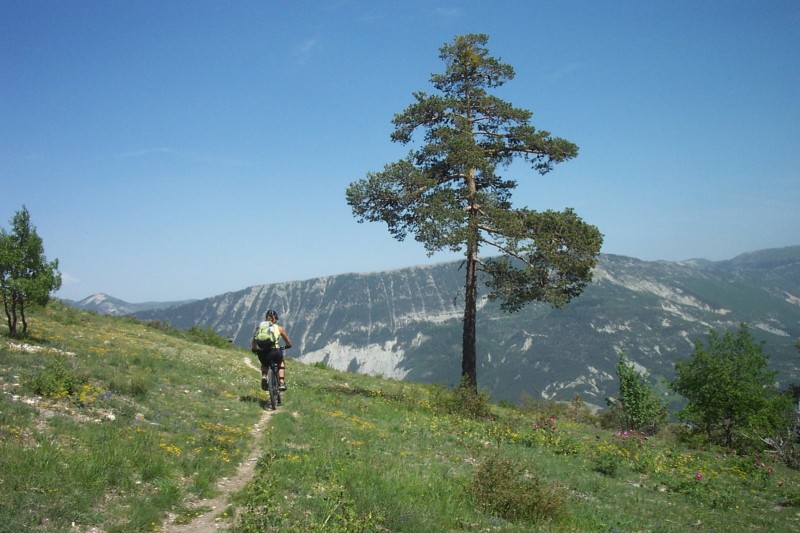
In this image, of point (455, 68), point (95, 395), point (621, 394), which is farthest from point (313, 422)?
point (621, 394)

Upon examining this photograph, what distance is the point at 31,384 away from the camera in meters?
11.3

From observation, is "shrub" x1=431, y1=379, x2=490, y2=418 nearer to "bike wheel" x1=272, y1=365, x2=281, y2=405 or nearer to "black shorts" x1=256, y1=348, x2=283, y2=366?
"bike wheel" x1=272, y1=365, x2=281, y2=405

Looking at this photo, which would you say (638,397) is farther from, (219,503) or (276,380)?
(219,503)

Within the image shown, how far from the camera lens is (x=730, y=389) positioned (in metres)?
35.8

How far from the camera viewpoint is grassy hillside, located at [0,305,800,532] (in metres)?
7.05

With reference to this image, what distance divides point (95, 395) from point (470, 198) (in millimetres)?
17064

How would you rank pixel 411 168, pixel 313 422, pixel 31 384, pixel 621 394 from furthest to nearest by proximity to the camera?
1. pixel 621 394
2. pixel 411 168
3. pixel 313 422
4. pixel 31 384

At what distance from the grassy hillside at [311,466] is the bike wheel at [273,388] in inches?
18.3

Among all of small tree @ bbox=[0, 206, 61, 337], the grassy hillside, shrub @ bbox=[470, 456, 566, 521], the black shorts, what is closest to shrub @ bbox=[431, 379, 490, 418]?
the grassy hillside

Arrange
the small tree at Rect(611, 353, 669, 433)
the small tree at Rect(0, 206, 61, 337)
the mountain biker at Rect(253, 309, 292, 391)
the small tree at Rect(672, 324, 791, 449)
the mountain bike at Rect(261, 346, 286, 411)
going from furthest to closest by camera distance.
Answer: the small tree at Rect(611, 353, 669, 433)
the small tree at Rect(672, 324, 791, 449)
the small tree at Rect(0, 206, 61, 337)
the mountain bike at Rect(261, 346, 286, 411)
the mountain biker at Rect(253, 309, 292, 391)

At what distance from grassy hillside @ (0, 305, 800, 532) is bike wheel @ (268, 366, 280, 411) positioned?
464mm

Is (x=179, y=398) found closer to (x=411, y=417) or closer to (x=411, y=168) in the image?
(x=411, y=417)

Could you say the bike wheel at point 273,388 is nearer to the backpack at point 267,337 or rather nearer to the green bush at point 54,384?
the backpack at point 267,337

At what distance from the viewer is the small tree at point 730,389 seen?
117ft
